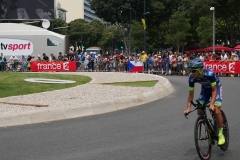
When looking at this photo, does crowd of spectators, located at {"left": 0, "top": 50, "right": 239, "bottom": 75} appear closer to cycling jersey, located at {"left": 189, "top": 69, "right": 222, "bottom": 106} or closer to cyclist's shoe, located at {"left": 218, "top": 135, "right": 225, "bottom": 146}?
cycling jersey, located at {"left": 189, "top": 69, "right": 222, "bottom": 106}

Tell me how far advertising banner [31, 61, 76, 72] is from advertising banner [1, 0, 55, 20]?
54.8ft

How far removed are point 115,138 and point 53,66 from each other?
27.8 metres

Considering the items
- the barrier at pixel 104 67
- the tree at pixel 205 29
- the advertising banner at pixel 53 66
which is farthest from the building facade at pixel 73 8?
the advertising banner at pixel 53 66

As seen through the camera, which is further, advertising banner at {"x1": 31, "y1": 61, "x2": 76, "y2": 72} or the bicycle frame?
advertising banner at {"x1": 31, "y1": 61, "x2": 76, "y2": 72}

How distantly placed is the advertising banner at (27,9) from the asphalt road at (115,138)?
40.8m

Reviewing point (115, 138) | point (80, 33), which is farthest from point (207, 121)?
point (80, 33)

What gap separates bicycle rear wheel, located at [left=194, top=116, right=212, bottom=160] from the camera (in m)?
7.45

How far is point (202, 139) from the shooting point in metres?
7.62

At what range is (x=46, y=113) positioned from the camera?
12367 mm

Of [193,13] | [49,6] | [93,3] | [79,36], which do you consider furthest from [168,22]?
[79,36]

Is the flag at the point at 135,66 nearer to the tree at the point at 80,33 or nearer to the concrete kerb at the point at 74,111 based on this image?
the concrete kerb at the point at 74,111

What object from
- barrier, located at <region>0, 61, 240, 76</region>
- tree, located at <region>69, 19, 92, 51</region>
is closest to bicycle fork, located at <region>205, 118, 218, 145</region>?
barrier, located at <region>0, 61, 240, 76</region>

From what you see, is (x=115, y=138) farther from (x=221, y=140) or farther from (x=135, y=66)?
(x=135, y=66)

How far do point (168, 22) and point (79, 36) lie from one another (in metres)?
56.2
